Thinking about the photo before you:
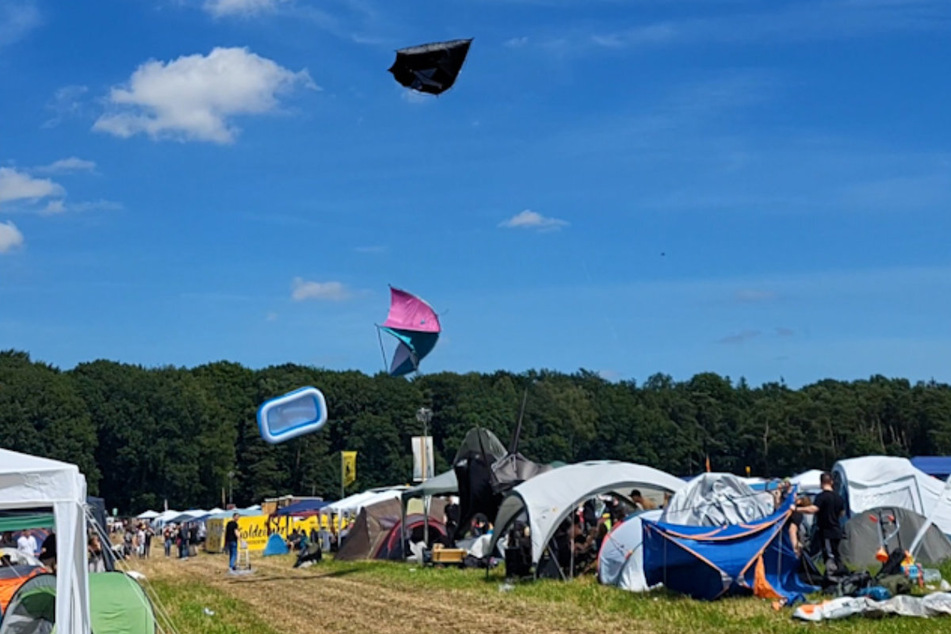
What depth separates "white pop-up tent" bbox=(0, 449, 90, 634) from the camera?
8656 millimetres

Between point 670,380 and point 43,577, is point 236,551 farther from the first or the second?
point 670,380

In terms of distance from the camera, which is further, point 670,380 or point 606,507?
point 670,380

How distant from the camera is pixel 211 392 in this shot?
3708 inches

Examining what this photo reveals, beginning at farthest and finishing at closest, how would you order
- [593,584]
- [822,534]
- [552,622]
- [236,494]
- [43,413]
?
[236,494]
[43,413]
[593,584]
[822,534]
[552,622]

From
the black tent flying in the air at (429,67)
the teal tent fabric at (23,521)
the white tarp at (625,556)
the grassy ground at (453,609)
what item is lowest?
the grassy ground at (453,609)

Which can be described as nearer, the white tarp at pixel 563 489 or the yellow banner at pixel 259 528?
the white tarp at pixel 563 489

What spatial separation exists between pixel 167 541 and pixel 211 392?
44975mm

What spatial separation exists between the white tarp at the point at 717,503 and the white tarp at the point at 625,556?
0.57 meters

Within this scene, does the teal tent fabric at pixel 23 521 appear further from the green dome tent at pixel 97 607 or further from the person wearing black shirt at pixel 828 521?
the person wearing black shirt at pixel 828 521

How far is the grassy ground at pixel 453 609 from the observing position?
11883 millimetres

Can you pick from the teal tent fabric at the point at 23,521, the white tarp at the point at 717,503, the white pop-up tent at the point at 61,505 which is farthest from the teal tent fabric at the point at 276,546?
the white pop-up tent at the point at 61,505

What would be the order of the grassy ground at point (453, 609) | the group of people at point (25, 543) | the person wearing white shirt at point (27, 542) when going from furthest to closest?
the person wearing white shirt at point (27, 542), the group of people at point (25, 543), the grassy ground at point (453, 609)

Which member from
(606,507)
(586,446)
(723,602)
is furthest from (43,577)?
(586,446)

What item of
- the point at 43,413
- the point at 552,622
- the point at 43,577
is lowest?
the point at 552,622
